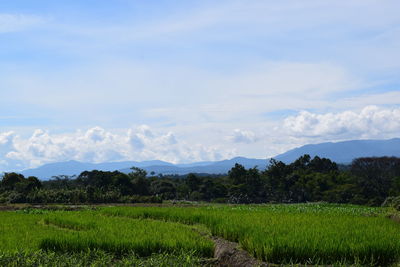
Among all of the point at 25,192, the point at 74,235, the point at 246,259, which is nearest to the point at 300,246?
the point at 246,259

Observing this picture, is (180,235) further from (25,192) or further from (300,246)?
(25,192)

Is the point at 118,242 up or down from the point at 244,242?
up

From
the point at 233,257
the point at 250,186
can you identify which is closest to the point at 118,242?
the point at 233,257

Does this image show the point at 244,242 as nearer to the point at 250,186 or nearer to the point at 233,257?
the point at 233,257

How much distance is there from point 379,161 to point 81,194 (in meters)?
32.6

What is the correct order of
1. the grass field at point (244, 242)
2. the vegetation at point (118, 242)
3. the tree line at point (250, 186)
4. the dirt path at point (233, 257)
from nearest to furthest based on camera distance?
the grass field at point (244, 242) → the dirt path at point (233, 257) → the vegetation at point (118, 242) → the tree line at point (250, 186)

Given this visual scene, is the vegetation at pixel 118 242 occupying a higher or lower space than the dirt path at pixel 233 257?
higher

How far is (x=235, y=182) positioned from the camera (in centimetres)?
4262

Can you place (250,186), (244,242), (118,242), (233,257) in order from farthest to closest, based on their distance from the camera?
(250,186) → (118,242) → (244,242) → (233,257)

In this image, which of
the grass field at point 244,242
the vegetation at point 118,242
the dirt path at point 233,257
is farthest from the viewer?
the vegetation at point 118,242

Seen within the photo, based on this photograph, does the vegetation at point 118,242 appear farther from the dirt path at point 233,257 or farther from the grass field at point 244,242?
the dirt path at point 233,257

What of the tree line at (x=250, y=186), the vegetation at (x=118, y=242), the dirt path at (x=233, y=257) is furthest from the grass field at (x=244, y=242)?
the tree line at (x=250, y=186)

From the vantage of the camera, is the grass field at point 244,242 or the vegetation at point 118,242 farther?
the vegetation at point 118,242

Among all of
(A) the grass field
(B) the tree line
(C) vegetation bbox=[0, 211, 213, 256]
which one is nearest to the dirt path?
(A) the grass field
